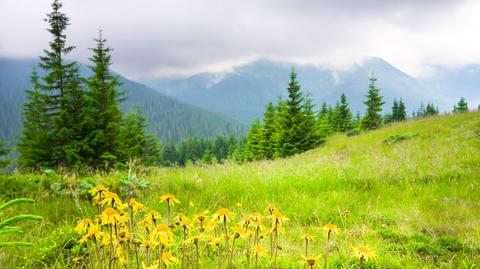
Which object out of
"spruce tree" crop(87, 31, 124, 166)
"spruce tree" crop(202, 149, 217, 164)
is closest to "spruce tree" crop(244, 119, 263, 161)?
"spruce tree" crop(202, 149, 217, 164)

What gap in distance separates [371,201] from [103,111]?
73.1ft

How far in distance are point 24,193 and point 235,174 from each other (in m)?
3.90

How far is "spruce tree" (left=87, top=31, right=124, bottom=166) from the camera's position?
2173 cm

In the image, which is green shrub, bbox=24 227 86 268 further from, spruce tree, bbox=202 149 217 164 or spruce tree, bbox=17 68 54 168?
spruce tree, bbox=17 68 54 168

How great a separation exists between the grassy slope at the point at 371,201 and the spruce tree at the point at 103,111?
56.4 ft

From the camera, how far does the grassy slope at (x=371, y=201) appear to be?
11.2 feet

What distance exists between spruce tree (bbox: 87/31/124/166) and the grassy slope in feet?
56.4

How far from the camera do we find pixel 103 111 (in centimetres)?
2312

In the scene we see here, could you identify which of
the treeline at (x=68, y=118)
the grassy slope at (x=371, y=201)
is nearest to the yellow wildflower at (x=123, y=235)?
the grassy slope at (x=371, y=201)

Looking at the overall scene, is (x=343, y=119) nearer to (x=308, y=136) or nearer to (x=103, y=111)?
(x=308, y=136)

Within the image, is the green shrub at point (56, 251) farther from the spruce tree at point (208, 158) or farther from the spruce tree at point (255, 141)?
the spruce tree at point (255, 141)

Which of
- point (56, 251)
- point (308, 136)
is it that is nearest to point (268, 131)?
point (308, 136)

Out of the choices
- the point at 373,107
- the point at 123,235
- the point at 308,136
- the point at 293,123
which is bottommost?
the point at 123,235

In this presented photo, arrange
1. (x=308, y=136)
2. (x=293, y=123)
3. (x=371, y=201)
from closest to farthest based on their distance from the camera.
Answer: (x=371, y=201) < (x=308, y=136) < (x=293, y=123)
